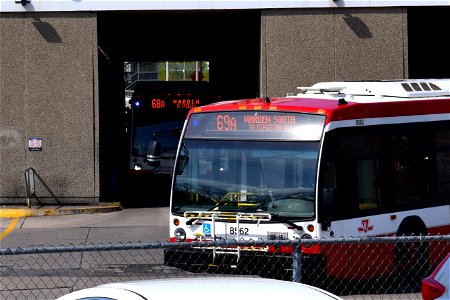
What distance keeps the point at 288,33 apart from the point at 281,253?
1175cm

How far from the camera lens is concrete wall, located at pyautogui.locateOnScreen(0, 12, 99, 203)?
24.0 meters

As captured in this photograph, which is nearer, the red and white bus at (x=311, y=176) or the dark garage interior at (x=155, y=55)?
the red and white bus at (x=311, y=176)

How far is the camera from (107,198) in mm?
25766

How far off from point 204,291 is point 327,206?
7860 millimetres

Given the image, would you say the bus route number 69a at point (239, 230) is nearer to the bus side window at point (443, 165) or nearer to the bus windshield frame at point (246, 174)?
the bus windshield frame at point (246, 174)

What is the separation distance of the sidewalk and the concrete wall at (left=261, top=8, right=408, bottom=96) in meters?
4.69

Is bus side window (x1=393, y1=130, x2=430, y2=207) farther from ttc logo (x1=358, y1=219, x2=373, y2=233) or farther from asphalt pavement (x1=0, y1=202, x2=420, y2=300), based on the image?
asphalt pavement (x1=0, y1=202, x2=420, y2=300)

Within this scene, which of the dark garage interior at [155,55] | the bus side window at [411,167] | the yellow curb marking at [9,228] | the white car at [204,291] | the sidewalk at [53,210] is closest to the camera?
the white car at [204,291]

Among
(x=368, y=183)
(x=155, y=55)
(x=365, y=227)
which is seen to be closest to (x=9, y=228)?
(x=368, y=183)

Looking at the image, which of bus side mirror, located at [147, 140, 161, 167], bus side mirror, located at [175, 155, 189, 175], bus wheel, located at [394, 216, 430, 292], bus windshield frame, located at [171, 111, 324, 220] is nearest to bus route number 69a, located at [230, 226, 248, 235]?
bus windshield frame, located at [171, 111, 324, 220]

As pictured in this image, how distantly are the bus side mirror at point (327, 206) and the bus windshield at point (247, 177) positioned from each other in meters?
0.15

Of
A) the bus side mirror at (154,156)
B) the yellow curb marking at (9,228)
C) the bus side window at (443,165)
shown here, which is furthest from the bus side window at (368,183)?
the bus side mirror at (154,156)

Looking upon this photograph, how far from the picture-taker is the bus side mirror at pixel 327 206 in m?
13.4

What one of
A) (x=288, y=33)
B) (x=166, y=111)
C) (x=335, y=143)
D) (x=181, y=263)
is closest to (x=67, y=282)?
(x=181, y=263)
